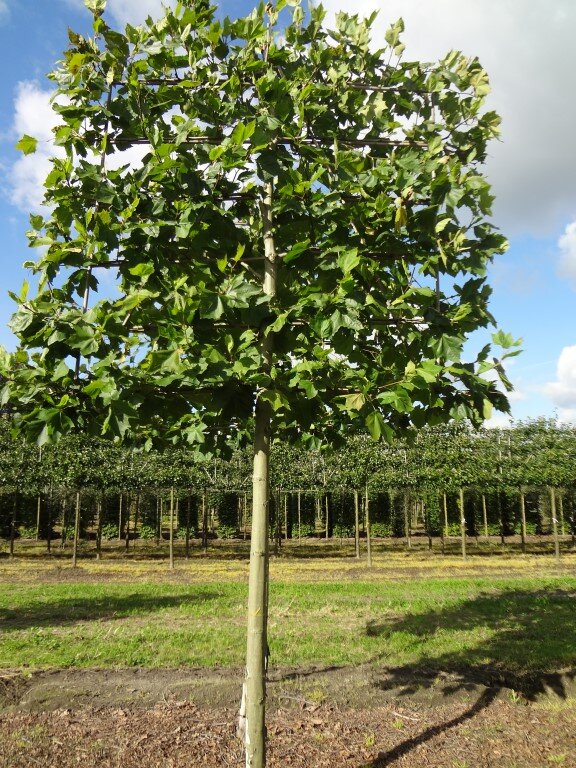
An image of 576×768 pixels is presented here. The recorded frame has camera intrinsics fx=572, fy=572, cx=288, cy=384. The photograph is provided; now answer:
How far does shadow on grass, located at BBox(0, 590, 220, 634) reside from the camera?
12.4 metres

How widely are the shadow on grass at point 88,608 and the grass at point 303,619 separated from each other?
0.14 feet

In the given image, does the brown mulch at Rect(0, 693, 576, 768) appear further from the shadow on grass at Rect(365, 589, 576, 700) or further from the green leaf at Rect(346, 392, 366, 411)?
the green leaf at Rect(346, 392, 366, 411)

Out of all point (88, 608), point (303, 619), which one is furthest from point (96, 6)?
point (88, 608)

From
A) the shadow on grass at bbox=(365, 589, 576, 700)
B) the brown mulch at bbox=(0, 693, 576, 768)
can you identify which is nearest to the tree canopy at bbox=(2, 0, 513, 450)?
the brown mulch at bbox=(0, 693, 576, 768)

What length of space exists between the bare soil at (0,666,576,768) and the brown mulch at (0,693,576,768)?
10 millimetres

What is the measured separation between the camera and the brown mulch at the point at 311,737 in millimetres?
5031

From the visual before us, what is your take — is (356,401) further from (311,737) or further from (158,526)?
(158,526)

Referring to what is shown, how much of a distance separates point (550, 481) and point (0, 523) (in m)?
30.3

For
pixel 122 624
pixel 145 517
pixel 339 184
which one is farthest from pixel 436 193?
pixel 145 517

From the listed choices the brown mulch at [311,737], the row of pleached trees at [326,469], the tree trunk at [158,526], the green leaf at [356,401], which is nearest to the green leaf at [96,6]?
the green leaf at [356,401]

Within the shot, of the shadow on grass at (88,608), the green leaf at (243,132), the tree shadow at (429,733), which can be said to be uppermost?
the green leaf at (243,132)

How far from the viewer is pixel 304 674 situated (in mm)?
7777

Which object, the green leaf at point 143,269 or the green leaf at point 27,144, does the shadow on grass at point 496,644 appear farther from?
the green leaf at point 27,144

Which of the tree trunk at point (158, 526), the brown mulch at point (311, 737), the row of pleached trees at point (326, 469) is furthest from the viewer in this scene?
the tree trunk at point (158, 526)
